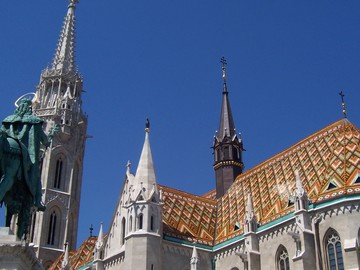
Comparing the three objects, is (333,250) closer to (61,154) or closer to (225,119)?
(225,119)

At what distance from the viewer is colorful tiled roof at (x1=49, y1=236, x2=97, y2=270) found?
34.6m

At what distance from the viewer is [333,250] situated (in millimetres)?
23109

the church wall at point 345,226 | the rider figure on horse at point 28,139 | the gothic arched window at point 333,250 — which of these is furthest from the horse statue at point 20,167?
the gothic arched window at point 333,250

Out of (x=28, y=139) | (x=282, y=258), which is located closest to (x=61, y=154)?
(x=282, y=258)

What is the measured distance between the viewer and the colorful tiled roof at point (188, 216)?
2884 centimetres

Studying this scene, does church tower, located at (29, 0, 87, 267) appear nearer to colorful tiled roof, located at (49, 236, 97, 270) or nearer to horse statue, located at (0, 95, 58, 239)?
colorful tiled roof, located at (49, 236, 97, 270)

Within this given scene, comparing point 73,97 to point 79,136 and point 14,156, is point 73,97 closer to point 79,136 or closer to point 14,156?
point 79,136

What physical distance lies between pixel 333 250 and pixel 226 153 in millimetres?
15875

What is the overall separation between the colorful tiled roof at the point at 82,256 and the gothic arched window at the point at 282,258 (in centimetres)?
1249

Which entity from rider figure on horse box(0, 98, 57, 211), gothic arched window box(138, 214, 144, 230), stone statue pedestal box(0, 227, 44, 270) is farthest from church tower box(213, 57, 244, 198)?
stone statue pedestal box(0, 227, 44, 270)

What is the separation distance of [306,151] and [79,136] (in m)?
23.3

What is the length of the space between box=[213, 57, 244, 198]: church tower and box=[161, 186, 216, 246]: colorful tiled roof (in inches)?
113

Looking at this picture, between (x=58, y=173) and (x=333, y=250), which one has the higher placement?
(x=58, y=173)

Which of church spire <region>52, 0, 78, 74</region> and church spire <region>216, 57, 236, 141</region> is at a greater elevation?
church spire <region>52, 0, 78, 74</region>
